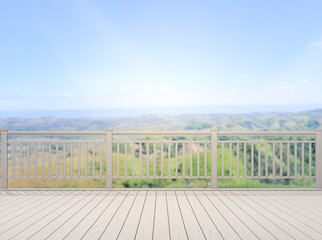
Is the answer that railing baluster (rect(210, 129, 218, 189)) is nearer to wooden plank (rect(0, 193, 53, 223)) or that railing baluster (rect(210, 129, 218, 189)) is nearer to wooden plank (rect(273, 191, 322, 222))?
wooden plank (rect(273, 191, 322, 222))

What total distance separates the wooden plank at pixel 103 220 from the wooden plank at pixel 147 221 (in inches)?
14.5

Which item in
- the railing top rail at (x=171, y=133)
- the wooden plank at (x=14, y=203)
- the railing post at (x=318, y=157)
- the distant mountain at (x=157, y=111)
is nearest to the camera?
the wooden plank at (x=14, y=203)

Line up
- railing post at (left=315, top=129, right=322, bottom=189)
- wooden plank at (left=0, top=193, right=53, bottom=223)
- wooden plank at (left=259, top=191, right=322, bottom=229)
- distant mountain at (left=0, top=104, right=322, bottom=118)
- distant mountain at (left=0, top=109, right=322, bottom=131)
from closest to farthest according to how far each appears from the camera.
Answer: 1. wooden plank at (left=259, top=191, right=322, bottom=229)
2. wooden plank at (left=0, top=193, right=53, bottom=223)
3. railing post at (left=315, top=129, right=322, bottom=189)
4. distant mountain at (left=0, top=109, right=322, bottom=131)
5. distant mountain at (left=0, top=104, right=322, bottom=118)

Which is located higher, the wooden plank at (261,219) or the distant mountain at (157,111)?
the distant mountain at (157,111)

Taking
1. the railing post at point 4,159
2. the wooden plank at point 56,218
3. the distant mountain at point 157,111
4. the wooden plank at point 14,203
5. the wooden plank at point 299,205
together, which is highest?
the distant mountain at point 157,111

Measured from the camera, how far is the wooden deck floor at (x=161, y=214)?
2.84m

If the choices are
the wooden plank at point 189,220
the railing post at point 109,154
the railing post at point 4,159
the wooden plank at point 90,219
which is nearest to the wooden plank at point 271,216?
the wooden plank at point 189,220

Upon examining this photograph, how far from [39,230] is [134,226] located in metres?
0.98

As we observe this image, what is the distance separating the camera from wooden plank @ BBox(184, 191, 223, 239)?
110 inches

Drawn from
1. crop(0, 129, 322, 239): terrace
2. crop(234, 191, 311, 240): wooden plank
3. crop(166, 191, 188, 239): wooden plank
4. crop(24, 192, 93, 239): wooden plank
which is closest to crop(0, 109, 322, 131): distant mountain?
crop(0, 129, 322, 239): terrace

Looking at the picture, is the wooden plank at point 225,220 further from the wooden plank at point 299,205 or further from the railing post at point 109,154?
the railing post at point 109,154

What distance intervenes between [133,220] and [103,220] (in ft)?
1.13

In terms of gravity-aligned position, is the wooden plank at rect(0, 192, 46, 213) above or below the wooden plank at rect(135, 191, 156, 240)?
below

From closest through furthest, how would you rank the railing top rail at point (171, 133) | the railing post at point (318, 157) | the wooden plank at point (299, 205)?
1. the wooden plank at point (299, 205)
2. the railing top rail at point (171, 133)
3. the railing post at point (318, 157)
